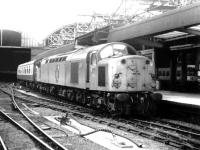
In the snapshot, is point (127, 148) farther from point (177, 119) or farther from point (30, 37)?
point (30, 37)

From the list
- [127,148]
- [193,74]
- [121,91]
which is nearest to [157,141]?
[127,148]

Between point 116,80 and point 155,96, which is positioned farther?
point 155,96

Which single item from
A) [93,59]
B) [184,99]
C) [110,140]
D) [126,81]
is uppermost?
[93,59]

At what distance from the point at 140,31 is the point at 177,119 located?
4.24m

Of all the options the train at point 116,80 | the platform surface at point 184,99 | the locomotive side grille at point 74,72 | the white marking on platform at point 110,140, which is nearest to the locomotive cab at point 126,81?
the train at point 116,80

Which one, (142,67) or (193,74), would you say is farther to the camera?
(193,74)

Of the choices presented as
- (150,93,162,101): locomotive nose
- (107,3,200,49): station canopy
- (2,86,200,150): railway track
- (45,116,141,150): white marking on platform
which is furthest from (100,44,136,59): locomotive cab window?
(45,116,141,150): white marking on platform

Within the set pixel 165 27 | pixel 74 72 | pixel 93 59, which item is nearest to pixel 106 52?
pixel 93 59

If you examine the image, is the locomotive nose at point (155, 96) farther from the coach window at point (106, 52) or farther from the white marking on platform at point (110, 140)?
the white marking on platform at point (110, 140)

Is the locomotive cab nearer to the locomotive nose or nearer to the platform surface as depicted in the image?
the locomotive nose

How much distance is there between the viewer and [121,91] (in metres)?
11.8

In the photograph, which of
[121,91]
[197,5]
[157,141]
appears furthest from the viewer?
[121,91]

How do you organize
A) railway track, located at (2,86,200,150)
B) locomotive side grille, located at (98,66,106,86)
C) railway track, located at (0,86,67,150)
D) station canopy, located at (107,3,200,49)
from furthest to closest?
locomotive side grille, located at (98,66,106,86) → station canopy, located at (107,3,200,49) → railway track, located at (2,86,200,150) → railway track, located at (0,86,67,150)

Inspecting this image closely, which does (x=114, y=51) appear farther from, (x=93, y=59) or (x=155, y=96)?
(x=155, y=96)
